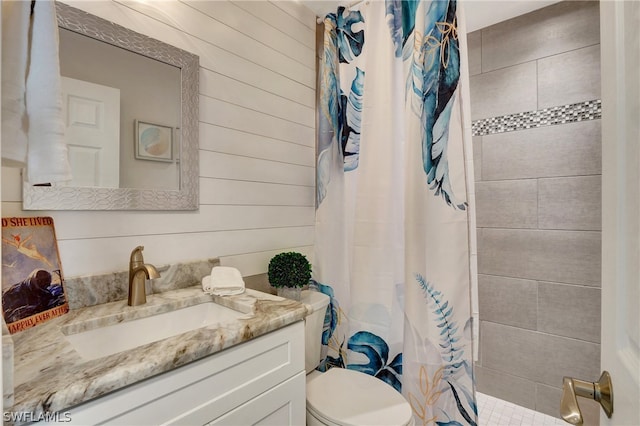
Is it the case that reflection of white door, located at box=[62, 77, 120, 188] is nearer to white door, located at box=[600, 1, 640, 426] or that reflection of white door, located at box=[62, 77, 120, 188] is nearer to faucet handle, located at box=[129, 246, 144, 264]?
faucet handle, located at box=[129, 246, 144, 264]

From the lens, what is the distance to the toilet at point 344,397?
49.8 inches

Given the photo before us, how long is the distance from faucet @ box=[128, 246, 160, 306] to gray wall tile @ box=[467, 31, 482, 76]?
239 centimetres

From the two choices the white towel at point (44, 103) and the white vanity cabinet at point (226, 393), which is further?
the white vanity cabinet at point (226, 393)

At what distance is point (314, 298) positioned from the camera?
175cm

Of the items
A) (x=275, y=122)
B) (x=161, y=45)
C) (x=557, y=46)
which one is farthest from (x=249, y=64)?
(x=557, y=46)

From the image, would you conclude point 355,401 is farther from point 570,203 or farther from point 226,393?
point 570,203

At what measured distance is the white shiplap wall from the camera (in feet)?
3.90

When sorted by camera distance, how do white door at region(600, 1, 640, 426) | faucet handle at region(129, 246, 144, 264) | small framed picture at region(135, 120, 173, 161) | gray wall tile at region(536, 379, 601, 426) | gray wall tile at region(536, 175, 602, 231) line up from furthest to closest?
1. gray wall tile at region(536, 379, 601, 426)
2. gray wall tile at region(536, 175, 602, 231)
3. small framed picture at region(135, 120, 173, 161)
4. faucet handle at region(129, 246, 144, 264)
5. white door at region(600, 1, 640, 426)

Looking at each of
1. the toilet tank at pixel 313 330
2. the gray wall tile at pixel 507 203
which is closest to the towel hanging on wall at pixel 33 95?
the toilet tank at pixel 313 330

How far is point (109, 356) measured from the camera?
0.78m

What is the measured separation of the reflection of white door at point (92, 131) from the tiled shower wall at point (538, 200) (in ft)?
7.15

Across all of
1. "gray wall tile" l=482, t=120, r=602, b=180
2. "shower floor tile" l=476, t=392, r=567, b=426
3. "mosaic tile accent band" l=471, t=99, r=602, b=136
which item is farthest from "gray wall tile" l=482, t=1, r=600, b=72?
"shower floor tile" l=476, t=392, r=567, b=426

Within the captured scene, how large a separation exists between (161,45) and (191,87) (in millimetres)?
190

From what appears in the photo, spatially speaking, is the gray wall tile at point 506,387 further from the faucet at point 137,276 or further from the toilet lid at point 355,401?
the faucet at point 137,276
